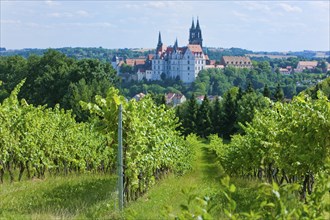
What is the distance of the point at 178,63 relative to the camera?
147 meters

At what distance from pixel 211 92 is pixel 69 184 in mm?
126080

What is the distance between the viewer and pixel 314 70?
629 ft

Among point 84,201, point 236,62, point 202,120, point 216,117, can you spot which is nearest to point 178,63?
point 236,62

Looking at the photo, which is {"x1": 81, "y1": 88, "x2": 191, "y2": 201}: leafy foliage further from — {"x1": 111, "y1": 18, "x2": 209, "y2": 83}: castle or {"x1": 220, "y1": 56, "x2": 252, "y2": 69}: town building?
{"x1": 220, "y1": 56, "x2": 252, "y2": 69}: town building

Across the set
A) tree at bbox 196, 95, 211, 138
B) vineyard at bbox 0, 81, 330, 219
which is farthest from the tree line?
vineyard at bbox 0, 81, 330, 219

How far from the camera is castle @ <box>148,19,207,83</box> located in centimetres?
14575

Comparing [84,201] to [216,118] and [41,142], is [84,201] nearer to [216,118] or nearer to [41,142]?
[41,142]

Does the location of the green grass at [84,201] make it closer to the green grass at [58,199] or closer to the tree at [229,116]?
the green grass at [58,199]

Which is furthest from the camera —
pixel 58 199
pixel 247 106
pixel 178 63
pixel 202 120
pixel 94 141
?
pixel 178 63

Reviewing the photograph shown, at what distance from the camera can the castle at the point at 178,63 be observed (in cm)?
14575

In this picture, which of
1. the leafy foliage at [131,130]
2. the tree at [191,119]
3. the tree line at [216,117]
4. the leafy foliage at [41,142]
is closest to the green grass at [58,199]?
the leafy foliage at [131,130]

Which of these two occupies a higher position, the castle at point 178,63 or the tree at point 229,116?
the castle at point 178,63

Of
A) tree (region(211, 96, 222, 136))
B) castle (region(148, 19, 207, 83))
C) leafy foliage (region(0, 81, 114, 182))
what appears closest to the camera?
leafy foliage (region(0, 81, 114, 182))

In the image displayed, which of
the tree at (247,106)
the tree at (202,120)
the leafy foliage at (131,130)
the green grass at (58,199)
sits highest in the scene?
the leafy foliage at (131,130)
